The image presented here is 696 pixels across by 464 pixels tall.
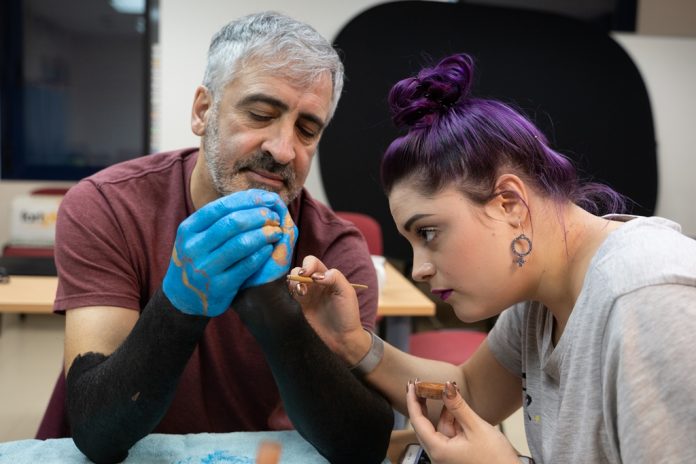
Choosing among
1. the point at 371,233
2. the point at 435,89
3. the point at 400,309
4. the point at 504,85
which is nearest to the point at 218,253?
the point at 435,89

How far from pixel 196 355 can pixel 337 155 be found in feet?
8.88

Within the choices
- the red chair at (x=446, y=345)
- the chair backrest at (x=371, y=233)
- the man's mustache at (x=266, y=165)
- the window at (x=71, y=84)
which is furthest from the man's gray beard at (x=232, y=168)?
the window at (x=71, y=84)

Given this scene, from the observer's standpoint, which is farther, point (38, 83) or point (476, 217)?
point (38, 83)

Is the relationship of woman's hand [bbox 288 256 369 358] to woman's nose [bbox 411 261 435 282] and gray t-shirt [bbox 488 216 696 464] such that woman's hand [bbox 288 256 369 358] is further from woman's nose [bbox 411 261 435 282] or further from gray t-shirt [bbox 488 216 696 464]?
gray t-shirt [bbox 488 216 696 464]

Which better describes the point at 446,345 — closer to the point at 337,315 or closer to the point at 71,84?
the point at 337,315

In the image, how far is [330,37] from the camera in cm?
396

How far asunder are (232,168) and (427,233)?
1.48 ft

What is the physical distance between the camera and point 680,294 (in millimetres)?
735

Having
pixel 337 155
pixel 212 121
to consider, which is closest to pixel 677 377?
pixel 212 121

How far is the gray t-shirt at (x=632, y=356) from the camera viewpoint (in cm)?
72

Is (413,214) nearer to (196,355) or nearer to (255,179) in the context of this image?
(255,179)

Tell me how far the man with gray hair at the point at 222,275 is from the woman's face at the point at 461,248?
0.68 ft

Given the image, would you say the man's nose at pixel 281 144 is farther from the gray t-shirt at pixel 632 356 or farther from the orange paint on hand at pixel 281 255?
the gray t-shirt at pixel 632 356

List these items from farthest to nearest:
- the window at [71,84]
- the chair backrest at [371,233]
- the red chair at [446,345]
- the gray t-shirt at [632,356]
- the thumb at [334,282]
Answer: the window at [71,84] < the chair backrest at [371,233] < the red chair at [446,345] < the thumb at [334,282] < the gray t-shirt at [632,356]
